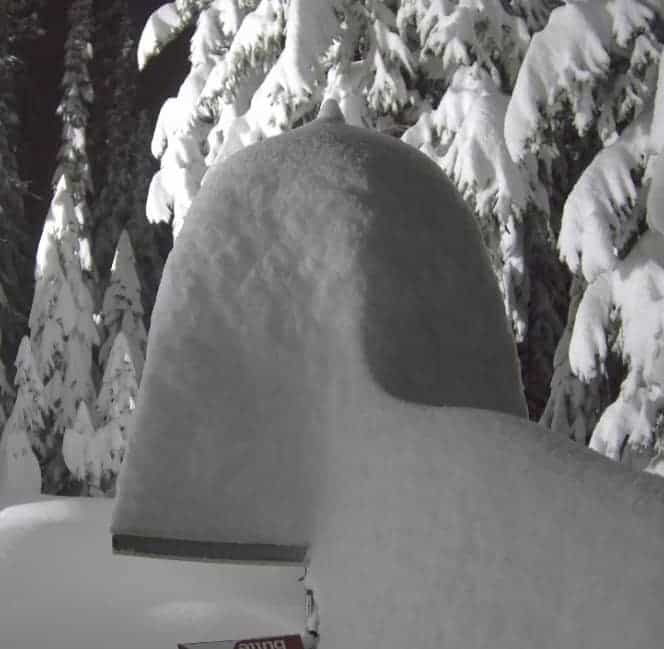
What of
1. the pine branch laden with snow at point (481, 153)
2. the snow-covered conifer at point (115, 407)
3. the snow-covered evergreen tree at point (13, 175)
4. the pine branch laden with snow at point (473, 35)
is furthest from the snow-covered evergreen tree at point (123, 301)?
the pine branch laden with snow at point (481, 153)

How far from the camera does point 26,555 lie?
248 inches

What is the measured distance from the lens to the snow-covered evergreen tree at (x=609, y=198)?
5.79 metres

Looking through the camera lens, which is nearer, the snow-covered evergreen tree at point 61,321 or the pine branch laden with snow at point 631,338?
the pine branch laden with snow at point 631,338

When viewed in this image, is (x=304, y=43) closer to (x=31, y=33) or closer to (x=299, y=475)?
(x=299, y=475)

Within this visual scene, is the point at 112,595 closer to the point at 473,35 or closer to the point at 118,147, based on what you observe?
the point at 473,35

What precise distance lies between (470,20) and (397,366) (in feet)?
19.5

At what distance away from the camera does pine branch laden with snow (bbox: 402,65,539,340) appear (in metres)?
7.04

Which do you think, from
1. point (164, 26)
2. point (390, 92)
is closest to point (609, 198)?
point (390, 92)

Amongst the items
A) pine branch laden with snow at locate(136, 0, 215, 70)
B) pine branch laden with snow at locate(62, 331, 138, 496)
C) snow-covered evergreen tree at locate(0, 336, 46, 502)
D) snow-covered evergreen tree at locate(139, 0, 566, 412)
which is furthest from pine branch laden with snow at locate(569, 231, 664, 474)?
snow-covered evergreen tree at locate(0, 336, 46, 502)

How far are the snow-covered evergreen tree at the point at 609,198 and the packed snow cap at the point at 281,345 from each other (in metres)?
3.41

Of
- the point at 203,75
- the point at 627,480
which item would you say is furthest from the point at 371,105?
the point at 627,480

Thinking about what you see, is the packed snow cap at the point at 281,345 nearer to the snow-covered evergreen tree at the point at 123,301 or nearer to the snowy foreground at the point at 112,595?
the snowy foreground at the point at 112,595

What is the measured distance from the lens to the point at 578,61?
609cm

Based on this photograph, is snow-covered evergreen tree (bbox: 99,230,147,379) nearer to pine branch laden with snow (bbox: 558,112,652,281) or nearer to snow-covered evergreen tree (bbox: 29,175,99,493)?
snow-covered evergreen tree (bbox: 29,175,99,493)
